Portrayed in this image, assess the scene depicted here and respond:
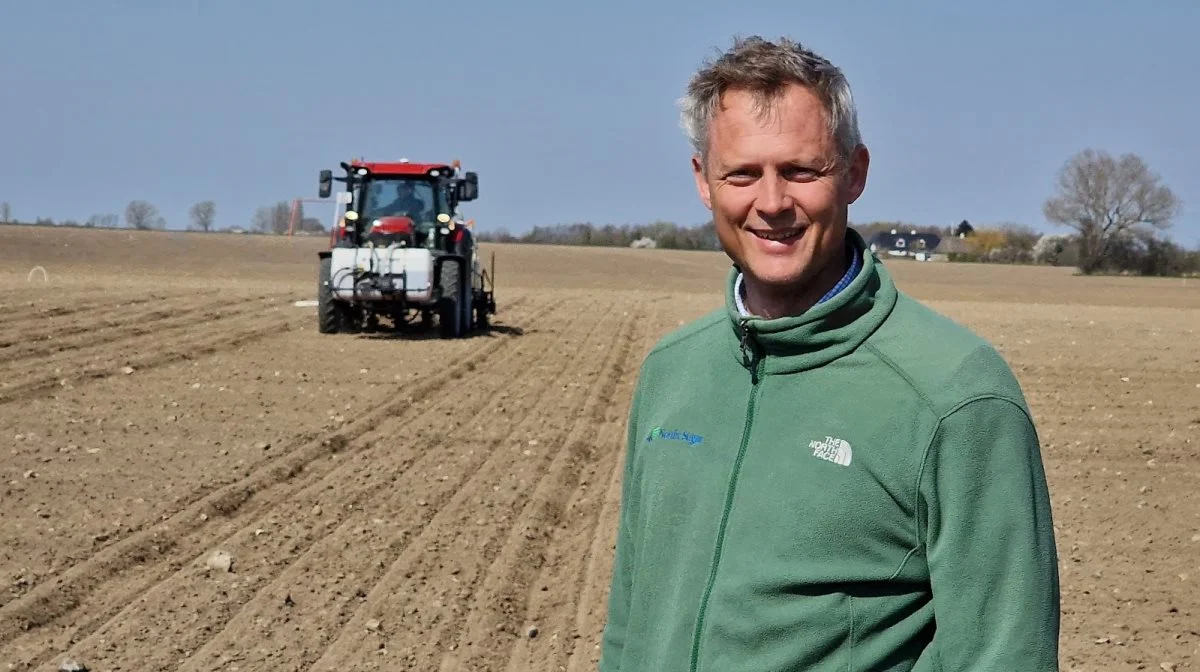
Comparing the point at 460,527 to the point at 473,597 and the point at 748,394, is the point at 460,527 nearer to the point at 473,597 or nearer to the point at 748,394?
the point at 473,597

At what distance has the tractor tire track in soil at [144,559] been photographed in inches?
242

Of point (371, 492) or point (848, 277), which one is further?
point (371, 492)

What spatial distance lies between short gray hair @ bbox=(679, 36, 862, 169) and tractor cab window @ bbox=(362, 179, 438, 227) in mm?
16391

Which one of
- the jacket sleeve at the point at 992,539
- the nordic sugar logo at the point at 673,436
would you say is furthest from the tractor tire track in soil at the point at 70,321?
the jacket sleeve at the point at 992,539

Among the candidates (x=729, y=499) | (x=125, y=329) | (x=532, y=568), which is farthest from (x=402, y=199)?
(x=729, y=499)

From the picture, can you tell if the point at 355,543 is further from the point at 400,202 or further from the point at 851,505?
the point at 400,202

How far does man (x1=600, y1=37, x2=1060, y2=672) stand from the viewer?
2.02m

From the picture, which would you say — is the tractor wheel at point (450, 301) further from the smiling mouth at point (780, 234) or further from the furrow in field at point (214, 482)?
the smiling mouth at point (780, 234)

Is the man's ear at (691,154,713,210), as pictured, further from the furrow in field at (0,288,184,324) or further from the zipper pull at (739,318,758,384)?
the furrow in field at (0,288,184,324)

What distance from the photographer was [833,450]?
2135 millimetres

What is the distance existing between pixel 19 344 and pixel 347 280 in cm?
382

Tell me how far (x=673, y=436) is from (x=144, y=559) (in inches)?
215

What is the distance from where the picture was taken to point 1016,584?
201cm

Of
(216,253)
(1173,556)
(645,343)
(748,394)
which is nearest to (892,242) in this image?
(216,253)
